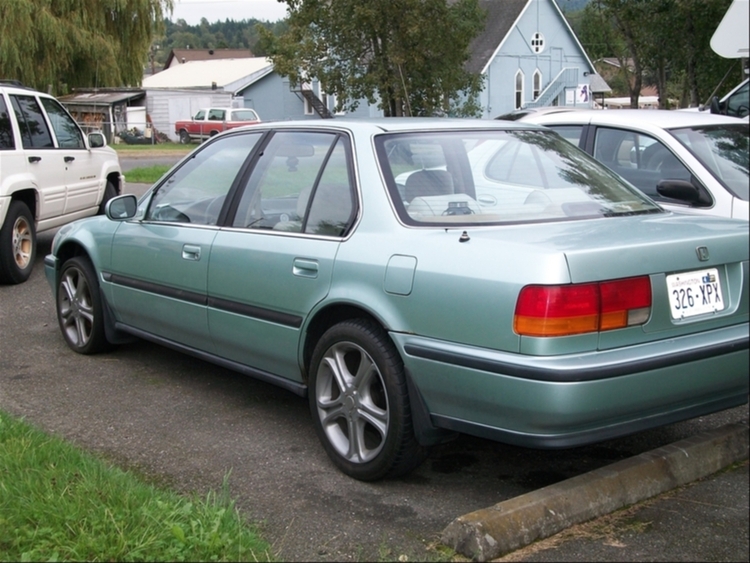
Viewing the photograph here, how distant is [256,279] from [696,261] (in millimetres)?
2138

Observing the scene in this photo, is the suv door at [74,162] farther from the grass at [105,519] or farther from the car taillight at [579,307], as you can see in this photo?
the car taillight at [579,307]

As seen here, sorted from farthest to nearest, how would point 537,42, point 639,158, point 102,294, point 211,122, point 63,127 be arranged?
1. point 537,42
2. point 211,122
3. point 63,127
4. point 639,158
5. point 102,294

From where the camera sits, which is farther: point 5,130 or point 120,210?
point 5,130

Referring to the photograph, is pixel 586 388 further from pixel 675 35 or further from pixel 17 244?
pixel 675 35

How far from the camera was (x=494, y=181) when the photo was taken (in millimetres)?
4500

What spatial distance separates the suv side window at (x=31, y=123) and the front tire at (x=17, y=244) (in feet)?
2.33

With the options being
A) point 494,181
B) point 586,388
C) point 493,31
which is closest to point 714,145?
point 494,181

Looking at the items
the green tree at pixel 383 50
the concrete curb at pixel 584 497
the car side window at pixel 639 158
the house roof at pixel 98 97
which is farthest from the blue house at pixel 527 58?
the concrete curb at pixel 584 497

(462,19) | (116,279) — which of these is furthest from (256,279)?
(462,19)

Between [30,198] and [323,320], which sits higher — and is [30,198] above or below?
above

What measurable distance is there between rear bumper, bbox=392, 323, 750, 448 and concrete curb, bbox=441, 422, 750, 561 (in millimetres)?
165

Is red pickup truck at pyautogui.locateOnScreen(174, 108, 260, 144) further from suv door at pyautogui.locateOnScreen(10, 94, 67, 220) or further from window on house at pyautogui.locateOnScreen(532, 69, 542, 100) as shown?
suv door at pyautogui.locateOnScreen(10, 94, 67, 220)

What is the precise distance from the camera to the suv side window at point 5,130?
9117 mm

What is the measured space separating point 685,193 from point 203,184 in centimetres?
281
